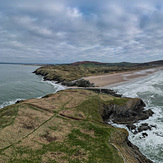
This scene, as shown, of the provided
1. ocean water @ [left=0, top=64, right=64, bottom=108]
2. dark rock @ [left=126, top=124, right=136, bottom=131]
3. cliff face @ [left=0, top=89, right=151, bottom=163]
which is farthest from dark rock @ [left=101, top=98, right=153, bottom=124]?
ocean water @ [left=0, top=64, right=64, bottom=108]

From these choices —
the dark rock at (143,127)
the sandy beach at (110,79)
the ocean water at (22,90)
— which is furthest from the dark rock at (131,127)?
the sandy beach at (110,79)

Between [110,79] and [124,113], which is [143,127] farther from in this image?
[110,79]

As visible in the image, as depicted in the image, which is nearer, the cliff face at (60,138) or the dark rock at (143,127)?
the cliff face at (60,138)

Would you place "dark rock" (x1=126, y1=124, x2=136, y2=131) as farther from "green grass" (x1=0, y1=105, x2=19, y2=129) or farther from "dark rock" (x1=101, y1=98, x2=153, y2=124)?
"green grass" (x1=0, y1=105, x2=19, y2=129)

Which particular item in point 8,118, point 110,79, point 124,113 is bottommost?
point 124,113

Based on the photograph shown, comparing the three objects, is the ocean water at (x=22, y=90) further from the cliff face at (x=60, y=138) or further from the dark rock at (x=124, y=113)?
the dark rock at (x=124, y=113)

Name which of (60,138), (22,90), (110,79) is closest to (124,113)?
(60,138)

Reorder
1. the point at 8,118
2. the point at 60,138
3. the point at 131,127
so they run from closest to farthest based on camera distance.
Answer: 1. the point at 60,138
2. the point at 8,118
3. the point at 131,127

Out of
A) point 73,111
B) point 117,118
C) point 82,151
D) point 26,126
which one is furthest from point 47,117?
point 117,118
